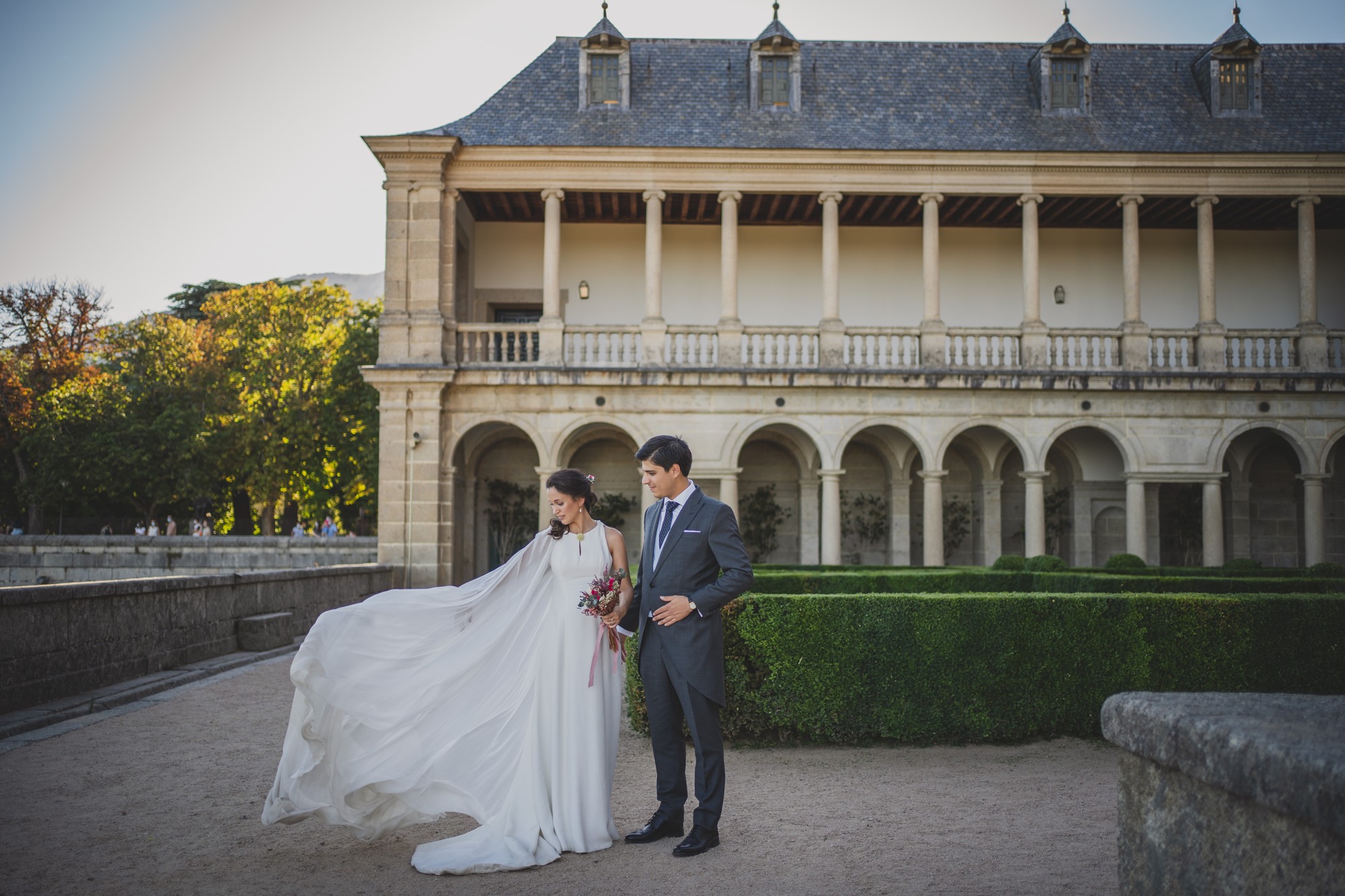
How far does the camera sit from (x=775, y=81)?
2350 centimetres

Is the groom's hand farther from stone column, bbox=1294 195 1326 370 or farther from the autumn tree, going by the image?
the autumn tree

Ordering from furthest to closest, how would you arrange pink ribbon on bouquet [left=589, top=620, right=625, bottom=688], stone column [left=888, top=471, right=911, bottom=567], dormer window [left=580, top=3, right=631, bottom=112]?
stone column [left=888, top=471, right=911, bottom=567] < dormer window [left=580, top=3, right=631, bottom=112] < pink ribbon on bouquet [left=589, top=620, right=625, bottom=688]

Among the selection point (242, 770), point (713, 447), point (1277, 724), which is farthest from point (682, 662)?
point (713, 447)

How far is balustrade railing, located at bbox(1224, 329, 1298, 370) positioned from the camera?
21844mm

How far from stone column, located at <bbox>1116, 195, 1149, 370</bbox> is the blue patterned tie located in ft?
62.2

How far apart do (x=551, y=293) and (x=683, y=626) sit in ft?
56.6

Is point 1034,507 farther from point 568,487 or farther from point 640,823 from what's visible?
point 568,487

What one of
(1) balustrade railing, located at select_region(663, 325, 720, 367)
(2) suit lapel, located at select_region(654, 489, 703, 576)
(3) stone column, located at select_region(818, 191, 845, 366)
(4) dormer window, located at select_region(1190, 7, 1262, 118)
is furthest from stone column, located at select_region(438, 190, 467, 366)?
(4) dormer window, located at select_region(1190, 7, 1262, 118)

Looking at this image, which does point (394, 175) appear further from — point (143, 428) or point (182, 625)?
point (143, 428)

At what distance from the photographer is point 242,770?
23.4ft

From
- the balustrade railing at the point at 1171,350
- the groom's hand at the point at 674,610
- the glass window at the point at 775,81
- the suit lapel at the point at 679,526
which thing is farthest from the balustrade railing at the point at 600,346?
the groom's hand at the point at 674,610

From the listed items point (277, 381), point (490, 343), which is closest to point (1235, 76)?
point (490, 343)

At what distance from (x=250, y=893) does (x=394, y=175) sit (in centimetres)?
1896

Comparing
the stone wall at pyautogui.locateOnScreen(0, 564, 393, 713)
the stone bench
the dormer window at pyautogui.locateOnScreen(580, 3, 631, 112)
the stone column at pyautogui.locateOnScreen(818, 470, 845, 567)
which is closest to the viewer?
the stone bench
